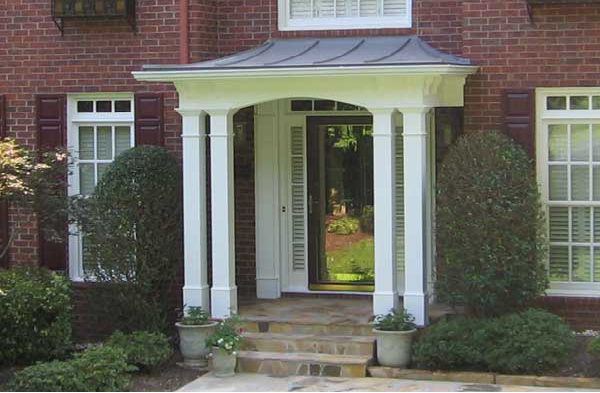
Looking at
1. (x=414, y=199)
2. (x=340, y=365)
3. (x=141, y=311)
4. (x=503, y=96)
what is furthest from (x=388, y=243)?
(x=141, y=311)

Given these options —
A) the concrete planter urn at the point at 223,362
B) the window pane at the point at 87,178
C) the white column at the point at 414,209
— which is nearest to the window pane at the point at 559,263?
the white column at the point at 414,209

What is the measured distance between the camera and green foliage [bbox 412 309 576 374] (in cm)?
1009

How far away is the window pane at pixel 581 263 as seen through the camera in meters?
11.5

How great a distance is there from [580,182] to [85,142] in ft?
17.9

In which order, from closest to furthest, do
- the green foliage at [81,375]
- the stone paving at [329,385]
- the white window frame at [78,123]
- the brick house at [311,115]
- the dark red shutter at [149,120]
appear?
the green foliage at [81,375], the stone paving at [329,385], the brick house at [311,115], the dark red shutter at [149,120], the white window frame at [78,123]

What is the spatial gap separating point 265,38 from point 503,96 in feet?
9.25

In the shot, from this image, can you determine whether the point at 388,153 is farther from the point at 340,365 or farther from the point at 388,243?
the point at 340,365

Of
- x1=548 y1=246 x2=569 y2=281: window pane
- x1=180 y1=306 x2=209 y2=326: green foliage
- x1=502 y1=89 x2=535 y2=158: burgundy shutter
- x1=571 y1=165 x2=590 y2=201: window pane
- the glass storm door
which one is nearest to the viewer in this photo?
x1=180 y1=306 x2=209 y2=326: green foliage

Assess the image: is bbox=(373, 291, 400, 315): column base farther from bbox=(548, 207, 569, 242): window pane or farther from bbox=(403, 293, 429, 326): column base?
bbox=(548, 207, 569, 242): window pane

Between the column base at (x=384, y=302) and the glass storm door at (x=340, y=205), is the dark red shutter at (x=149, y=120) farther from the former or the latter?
the column base at (x=384, y=302)

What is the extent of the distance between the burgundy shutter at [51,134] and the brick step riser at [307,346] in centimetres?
280

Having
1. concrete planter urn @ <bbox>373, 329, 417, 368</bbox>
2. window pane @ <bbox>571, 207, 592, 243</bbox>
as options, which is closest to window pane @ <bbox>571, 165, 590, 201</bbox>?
window pane @ <bbox>571, 207, 592, 243</bbox>

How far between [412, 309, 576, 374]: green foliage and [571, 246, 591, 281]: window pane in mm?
1214

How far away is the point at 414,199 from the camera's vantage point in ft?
35.6
